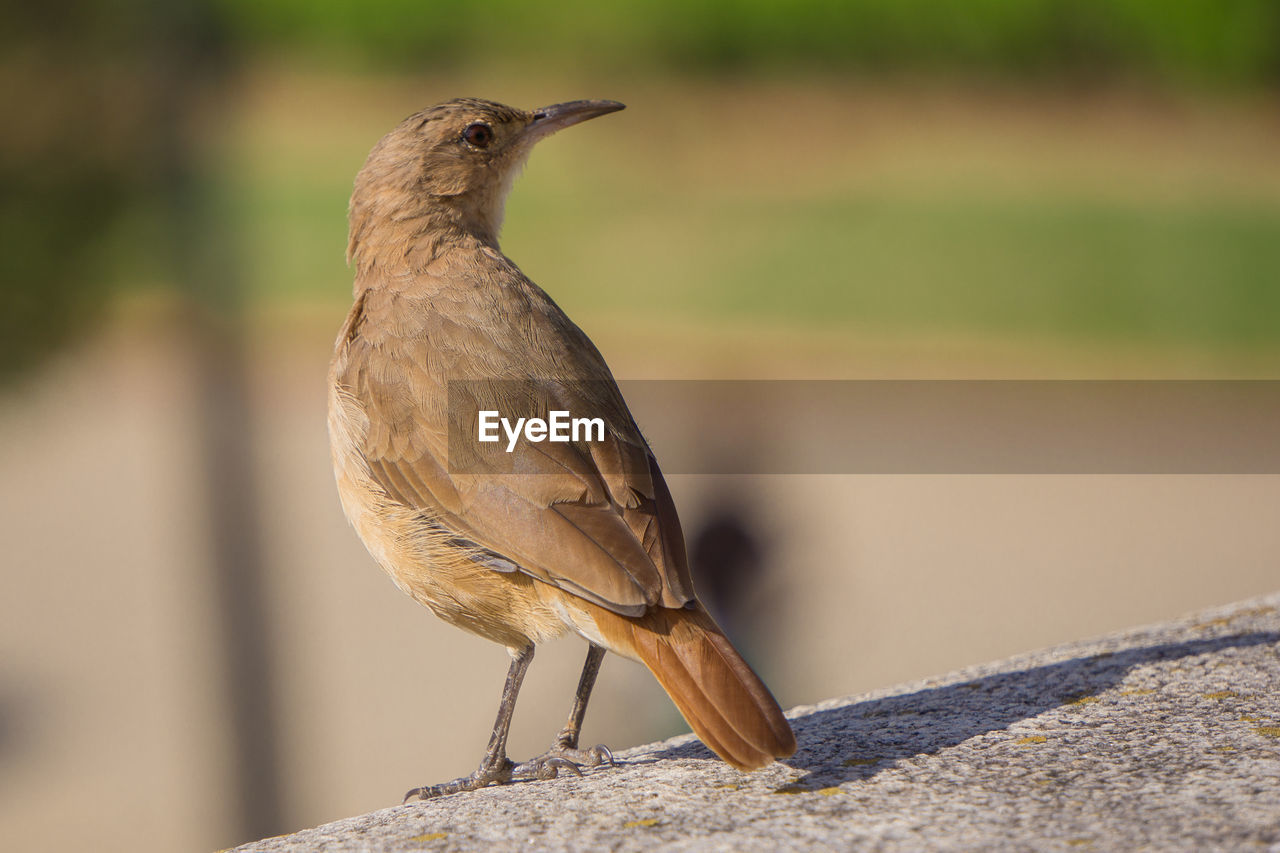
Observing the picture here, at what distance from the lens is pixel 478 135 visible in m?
4.11

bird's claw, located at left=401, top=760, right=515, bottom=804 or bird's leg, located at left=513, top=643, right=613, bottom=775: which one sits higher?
bird's leg, located at left=513, top=643, right=613, bottom=775

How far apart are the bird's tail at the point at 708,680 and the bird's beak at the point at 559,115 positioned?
1973mm

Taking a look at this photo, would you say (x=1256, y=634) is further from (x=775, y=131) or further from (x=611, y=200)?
(x=775, y=131)

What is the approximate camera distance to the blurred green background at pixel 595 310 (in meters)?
7.43

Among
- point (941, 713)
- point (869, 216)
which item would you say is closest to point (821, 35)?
point (869, 216)

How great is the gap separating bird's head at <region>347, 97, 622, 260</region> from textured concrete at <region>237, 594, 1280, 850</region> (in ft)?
5.56

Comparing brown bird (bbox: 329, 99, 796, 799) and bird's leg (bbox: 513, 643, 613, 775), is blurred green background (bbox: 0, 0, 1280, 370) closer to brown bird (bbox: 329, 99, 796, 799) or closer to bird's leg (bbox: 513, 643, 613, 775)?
brown bird (bbox: 329, 99, 796, 799)

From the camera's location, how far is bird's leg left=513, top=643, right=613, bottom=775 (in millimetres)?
3162

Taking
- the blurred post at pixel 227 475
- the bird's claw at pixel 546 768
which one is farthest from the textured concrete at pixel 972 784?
the blurred post at pixel 227 475

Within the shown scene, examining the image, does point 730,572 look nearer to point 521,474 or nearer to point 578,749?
point 578,749

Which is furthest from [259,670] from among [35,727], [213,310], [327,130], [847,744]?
[327,130]

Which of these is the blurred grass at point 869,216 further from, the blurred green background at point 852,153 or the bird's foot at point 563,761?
the bird's foot at point 563,761

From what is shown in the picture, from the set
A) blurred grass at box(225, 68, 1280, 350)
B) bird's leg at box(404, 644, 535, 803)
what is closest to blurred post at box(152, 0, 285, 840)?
bird's leg at box(404, 644, 535, 803)

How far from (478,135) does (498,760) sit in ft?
6.39
